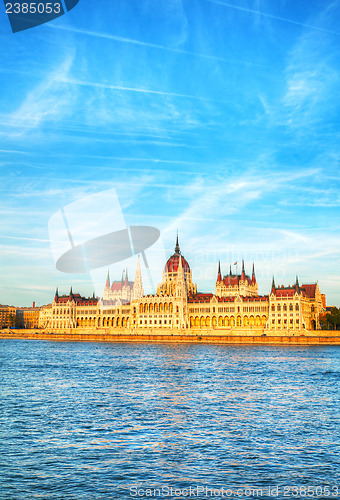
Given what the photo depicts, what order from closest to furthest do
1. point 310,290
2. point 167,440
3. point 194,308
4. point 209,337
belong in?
point 167,440 < point 209,337 < point 310,290 < point 194,308

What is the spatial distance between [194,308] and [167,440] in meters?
148

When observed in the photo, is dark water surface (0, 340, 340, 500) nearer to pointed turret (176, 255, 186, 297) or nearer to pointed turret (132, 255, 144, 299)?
pointed turret (176, 255, 186, 297)

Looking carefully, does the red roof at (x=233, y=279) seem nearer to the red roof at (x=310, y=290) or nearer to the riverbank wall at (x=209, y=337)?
the red roof at (x=310, y=290)

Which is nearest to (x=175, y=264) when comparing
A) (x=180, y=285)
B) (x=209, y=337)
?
(x=180, y=285)

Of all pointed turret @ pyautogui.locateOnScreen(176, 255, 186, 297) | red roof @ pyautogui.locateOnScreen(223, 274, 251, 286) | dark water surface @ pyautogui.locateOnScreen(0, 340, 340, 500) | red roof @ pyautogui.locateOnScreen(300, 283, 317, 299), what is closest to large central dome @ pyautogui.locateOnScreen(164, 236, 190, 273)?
pointed turret @ pyautogui.locateOnScreen(176, 255, 186, 297)

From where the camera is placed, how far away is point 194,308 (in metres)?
168

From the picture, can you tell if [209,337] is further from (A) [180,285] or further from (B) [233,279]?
(B) [233,279]

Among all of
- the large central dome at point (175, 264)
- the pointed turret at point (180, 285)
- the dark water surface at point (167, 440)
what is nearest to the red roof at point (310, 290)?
the pointed turret at point (180, 285)

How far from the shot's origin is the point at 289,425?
2461 cm

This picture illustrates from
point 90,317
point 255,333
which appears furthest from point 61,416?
point 90,317

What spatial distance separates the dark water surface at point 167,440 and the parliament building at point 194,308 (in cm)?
10111

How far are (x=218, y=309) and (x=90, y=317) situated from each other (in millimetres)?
56346

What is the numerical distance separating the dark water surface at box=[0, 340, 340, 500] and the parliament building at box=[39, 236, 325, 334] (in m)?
101

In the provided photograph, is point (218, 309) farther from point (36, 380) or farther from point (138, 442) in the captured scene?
point (138, 442)
